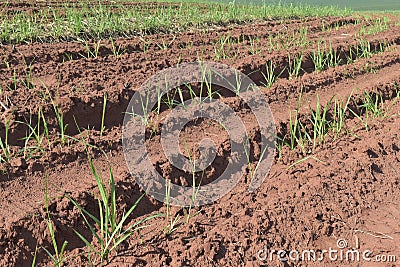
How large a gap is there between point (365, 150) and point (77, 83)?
2292 millimetres

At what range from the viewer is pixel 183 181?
7.95 ft

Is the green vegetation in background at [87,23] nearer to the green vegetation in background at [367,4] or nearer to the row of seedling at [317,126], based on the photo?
the row of seedling at [317,126]

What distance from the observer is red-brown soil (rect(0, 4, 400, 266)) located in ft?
6.30

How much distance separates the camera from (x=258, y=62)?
4.29m

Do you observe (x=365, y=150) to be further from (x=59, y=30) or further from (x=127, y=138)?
(x=59, y=30)

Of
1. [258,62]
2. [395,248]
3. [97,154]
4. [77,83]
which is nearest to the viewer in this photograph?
[395,248]

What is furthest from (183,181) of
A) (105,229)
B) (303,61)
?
(303,61)

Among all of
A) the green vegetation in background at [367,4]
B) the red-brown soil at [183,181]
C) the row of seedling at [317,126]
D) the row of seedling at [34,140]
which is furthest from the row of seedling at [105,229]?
the green vegetation in background at [367,4]

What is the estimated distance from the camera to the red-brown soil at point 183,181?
6.30ft

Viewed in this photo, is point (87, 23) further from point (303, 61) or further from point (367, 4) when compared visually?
point (367, 4)

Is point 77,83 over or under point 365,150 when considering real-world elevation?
over

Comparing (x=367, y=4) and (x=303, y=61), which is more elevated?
(x=367, y=4)

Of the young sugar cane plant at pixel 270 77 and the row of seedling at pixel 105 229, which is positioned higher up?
the young sugar cane plant at pixel 270 77

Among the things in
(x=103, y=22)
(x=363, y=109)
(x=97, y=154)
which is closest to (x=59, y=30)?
(x=103, y=22)
